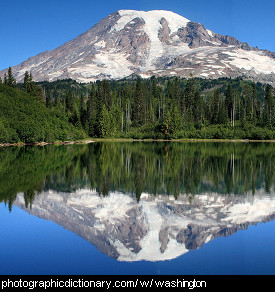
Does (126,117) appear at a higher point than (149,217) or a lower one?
higher

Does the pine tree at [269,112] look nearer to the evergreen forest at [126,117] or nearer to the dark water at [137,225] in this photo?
the evergreen forest at [126,117]

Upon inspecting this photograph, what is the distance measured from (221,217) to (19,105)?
64266mm

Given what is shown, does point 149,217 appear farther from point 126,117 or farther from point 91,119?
point 126,117

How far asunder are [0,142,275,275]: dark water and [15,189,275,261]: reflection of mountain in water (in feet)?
0.09

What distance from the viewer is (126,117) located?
326ft

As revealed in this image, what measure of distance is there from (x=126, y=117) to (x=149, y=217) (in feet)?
289

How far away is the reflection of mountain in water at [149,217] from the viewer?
966cm

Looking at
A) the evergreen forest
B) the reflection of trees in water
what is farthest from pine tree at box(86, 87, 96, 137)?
the reflection of trees in water

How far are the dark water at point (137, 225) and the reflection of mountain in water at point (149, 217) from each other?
3cm

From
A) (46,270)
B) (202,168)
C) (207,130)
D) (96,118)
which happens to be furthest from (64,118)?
(46,270)
